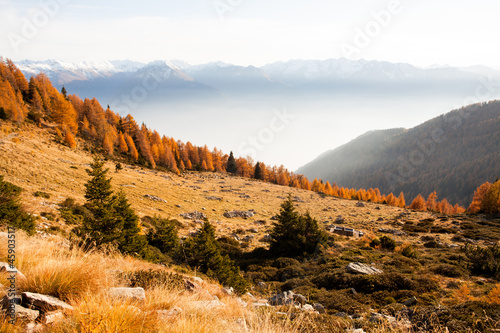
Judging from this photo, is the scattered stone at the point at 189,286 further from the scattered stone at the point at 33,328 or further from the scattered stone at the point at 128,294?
the scattered stone at the point at 33,328

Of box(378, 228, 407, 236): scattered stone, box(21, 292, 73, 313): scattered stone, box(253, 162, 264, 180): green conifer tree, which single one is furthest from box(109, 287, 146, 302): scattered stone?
box(253, 162, 264, 180): green conifer tree

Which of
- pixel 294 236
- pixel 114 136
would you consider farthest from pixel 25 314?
pixel 114 136

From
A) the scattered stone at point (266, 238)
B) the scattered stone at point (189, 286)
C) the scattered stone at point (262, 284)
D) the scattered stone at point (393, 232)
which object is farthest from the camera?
the scattered stone at point (393, 232)

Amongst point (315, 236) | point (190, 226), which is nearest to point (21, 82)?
point (190, 226)

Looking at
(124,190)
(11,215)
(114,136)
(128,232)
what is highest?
(114,136)

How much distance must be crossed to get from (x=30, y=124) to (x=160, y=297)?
74400 millimetres

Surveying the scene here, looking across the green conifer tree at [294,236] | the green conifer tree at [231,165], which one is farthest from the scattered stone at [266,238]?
the green conifer tree at [231,165]

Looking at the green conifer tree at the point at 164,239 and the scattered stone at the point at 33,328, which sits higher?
the scattered stone at the point at 33,328

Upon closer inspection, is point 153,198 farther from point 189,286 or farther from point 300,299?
point 189,286

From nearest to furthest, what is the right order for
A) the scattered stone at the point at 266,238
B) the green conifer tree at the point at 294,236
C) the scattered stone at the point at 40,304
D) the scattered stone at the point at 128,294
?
the scattered stone at the point at 40,304
the scattered stone at the point at 128,294
the green conifer tree at the point at 294,236
the scattered stone at the point at 266,238

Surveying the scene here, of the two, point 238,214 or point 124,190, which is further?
point 238,214

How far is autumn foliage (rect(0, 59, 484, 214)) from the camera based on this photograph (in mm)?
56450

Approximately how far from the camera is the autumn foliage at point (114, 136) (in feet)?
185

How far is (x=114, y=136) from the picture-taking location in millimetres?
78500
